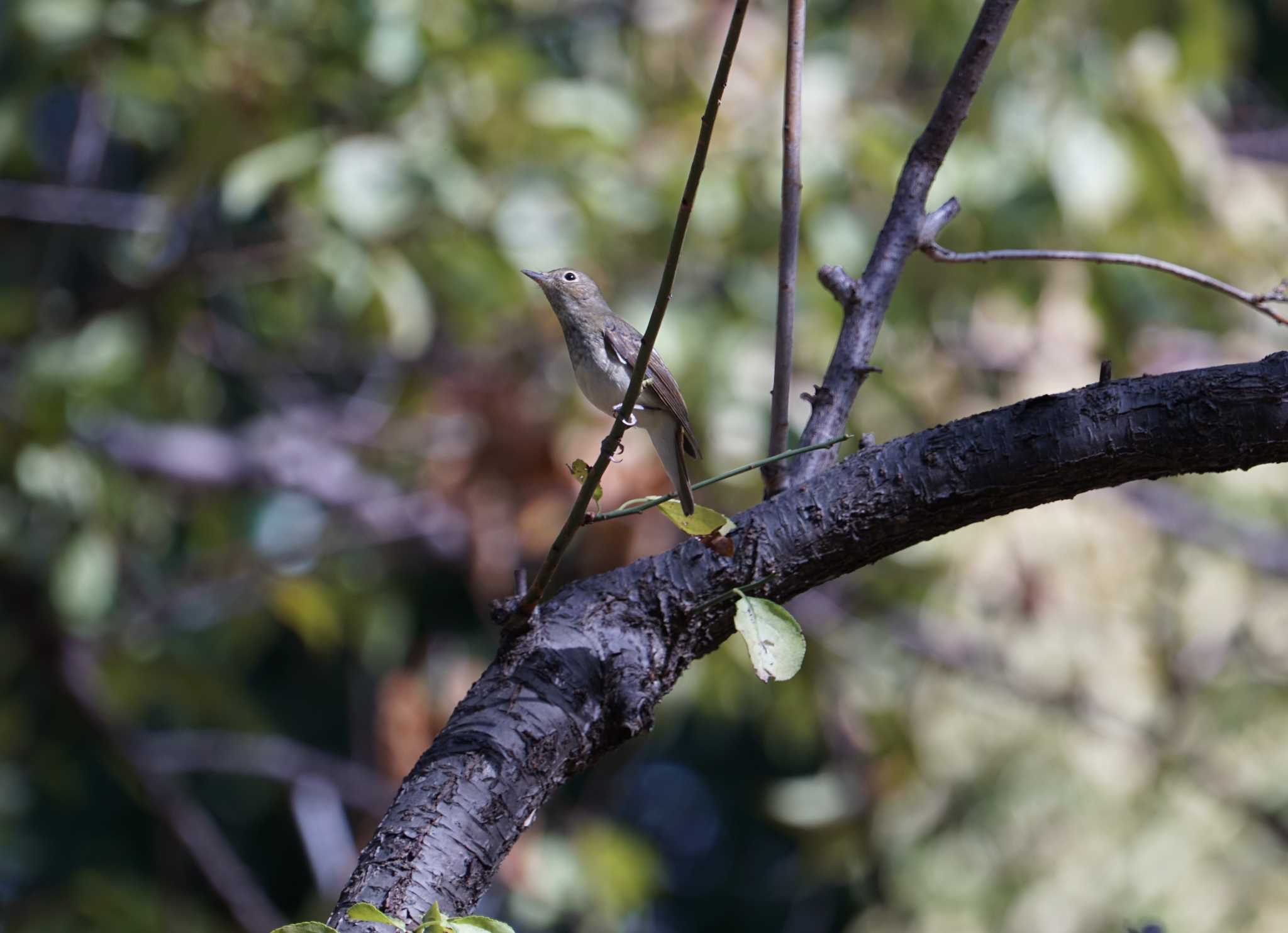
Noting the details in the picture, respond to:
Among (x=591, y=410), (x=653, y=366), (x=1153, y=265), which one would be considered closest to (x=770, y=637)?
(x=1153, y=265)

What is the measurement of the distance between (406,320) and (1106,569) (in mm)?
3012

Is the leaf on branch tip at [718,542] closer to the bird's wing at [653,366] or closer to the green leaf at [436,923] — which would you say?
the green leaf at [436,923]

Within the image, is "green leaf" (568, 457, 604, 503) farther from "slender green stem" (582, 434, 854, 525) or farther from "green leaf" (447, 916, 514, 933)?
"green leaf" (447, 916, 514, 933)

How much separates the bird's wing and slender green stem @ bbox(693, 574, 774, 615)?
88 cm

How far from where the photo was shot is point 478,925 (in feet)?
3.63

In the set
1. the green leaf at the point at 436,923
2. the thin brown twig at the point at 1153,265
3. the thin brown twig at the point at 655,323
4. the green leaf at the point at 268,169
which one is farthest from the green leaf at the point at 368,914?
the green leaf at the point at 268,169

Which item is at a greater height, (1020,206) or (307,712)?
(307,712)

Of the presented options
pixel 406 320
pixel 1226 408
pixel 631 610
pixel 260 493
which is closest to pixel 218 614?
pixel 260 493

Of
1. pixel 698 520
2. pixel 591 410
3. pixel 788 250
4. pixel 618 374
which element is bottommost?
pixel 698 520

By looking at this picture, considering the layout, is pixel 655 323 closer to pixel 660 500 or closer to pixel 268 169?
pixel 660 500

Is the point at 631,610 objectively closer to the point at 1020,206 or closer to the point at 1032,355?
the point at 1020,206

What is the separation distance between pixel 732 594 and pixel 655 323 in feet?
1.23

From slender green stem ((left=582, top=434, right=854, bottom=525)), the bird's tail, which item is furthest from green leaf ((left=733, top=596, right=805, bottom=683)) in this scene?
the bird's tail

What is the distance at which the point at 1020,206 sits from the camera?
3275 millimetres
